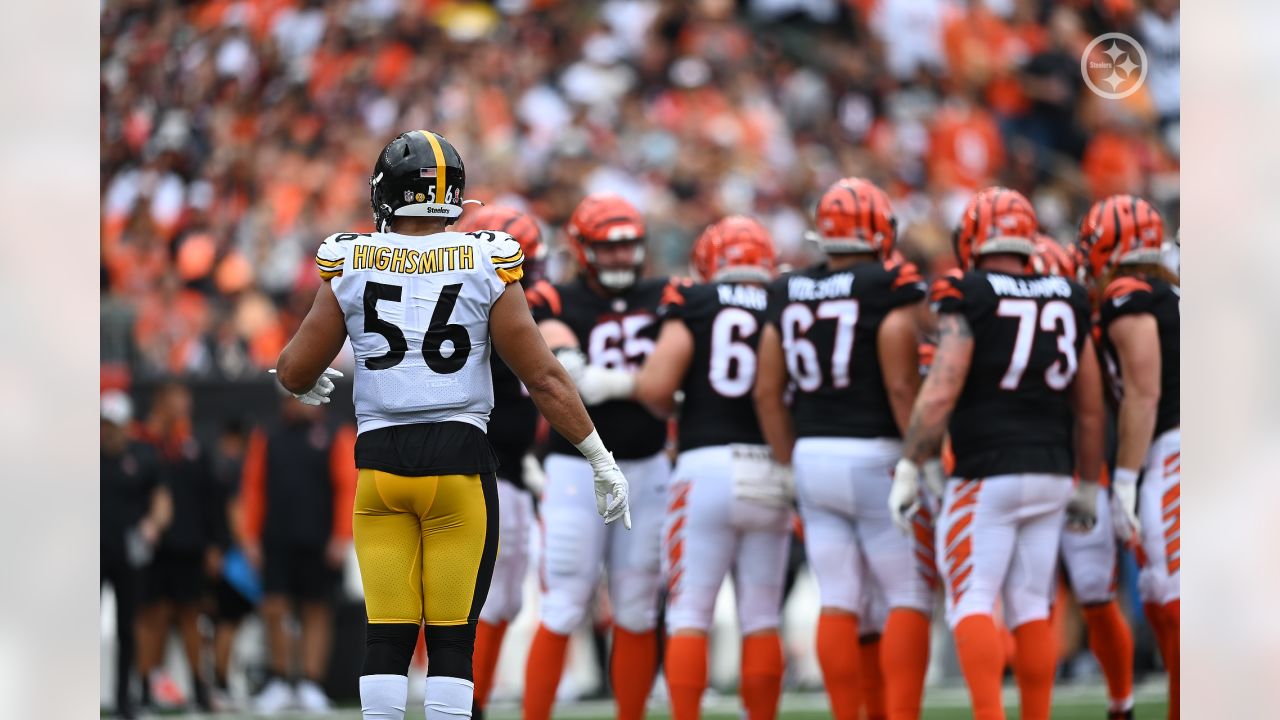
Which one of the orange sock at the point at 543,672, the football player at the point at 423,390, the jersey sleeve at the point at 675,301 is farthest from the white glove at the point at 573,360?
the football player at the point at 423,390

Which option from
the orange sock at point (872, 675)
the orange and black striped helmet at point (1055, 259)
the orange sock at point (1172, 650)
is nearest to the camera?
the orange sock at point (1172, 650)

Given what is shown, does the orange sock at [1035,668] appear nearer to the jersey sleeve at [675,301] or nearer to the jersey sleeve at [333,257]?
the jersey sleeve at [675,301]

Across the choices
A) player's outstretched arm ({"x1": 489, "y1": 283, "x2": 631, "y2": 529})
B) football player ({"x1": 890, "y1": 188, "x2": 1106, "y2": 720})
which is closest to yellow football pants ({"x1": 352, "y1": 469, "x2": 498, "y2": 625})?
player's outstretched arm ({"x1": 489, "y1": 283, "x2": 631, "y2": 529})

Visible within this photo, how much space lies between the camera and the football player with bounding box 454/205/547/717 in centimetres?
738

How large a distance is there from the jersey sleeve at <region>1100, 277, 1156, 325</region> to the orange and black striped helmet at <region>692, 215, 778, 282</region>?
1.47 m

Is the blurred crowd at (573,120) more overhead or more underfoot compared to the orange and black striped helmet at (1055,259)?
more overhead

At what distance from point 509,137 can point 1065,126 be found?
5.41 metres

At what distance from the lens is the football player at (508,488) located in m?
7.38

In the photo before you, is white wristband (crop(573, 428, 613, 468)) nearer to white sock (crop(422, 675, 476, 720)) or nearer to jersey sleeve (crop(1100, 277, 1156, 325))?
white sock (crop(422, 675, 476, 720))

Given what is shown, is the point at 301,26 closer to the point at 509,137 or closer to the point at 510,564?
the point at 509,137

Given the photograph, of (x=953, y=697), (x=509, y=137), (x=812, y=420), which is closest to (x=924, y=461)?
(x=812, y=420)

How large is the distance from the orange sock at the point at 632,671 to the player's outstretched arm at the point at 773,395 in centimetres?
96
